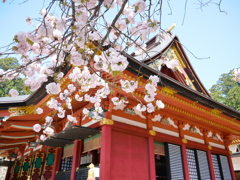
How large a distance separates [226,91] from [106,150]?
32740mm

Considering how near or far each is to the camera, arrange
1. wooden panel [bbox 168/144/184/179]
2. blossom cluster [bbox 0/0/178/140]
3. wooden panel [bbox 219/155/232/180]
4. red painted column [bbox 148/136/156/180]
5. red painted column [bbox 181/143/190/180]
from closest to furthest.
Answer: blossom cluster [bbox 0/0/178/140], red painted column [bbox 148/136/156/180], wooden panel [bbox 168/144/184/179], red painted column [bbox 181/143/190/180], wooden panel [bbox 219/155/232/180]

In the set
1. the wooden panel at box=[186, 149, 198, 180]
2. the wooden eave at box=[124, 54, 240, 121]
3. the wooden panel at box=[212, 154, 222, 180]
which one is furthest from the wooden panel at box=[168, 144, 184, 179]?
the wooden panel at box=[212, 154, 222, 180]

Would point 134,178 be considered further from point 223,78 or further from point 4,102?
point 223,78

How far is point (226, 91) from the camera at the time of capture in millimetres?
31625

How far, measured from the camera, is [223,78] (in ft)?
109

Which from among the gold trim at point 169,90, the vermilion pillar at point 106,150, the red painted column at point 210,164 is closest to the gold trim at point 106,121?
the vermilion pillar at point 106,150

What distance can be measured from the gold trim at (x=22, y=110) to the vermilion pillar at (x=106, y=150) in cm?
281

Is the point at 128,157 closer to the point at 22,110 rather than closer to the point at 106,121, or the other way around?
the point at 106,121

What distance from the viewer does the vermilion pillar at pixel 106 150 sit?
14.1 ft

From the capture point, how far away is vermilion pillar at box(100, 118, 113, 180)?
4312mm

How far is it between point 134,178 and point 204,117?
3.78m

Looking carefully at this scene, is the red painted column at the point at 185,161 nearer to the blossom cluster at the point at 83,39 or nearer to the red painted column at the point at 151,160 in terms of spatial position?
the red painted column at the point at 151,160

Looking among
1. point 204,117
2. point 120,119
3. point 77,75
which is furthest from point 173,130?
point 77,75

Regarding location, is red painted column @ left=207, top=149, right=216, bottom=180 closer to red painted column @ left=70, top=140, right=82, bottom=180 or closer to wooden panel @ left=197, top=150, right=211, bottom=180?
wooden panel @ left=197, top=150, right=211, bottom=180
